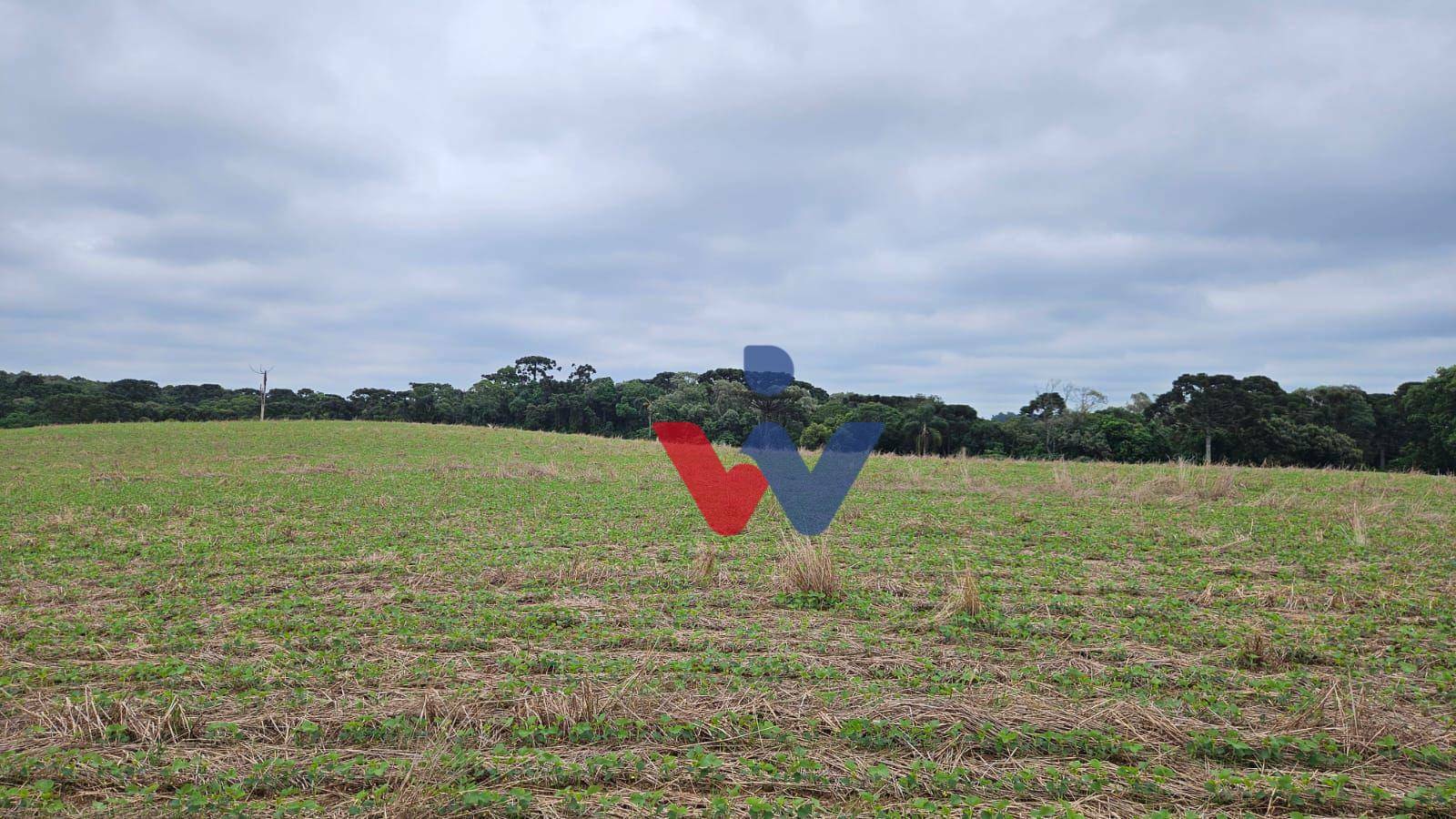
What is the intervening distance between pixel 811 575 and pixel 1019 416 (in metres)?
51.2

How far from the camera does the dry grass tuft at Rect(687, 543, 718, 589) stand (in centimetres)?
834

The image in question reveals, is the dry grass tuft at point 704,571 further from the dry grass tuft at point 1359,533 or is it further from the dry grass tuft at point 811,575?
the dry grass tuft at point 1359,533

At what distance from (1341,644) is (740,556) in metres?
6.40

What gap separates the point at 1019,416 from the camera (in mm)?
54312

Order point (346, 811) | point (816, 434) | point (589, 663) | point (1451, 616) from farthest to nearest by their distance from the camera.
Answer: point (816, 434) < point (1451, 616) < point (589, 663) < point (346, 811)

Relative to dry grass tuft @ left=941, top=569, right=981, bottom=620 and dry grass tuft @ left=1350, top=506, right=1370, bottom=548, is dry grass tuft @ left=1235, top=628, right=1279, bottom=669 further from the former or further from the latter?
dry grass tuft @ left=1350, top=506, right=1370, bottom=548

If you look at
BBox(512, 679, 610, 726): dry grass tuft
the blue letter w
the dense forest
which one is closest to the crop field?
BBox(512, 679, 610, 726): dry grass tuft

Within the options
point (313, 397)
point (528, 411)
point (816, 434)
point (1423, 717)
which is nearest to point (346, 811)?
point (1423, 717)

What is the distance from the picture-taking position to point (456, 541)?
36.2 feet

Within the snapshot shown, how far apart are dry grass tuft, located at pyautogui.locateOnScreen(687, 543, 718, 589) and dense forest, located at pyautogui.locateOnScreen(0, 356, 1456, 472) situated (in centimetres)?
2911

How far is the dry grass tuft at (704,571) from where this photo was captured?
8.34m

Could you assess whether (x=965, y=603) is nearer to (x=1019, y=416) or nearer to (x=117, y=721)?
(x=117, y=721)

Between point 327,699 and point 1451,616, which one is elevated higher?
point 1451,616

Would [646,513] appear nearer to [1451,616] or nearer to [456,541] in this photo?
[456,541]
